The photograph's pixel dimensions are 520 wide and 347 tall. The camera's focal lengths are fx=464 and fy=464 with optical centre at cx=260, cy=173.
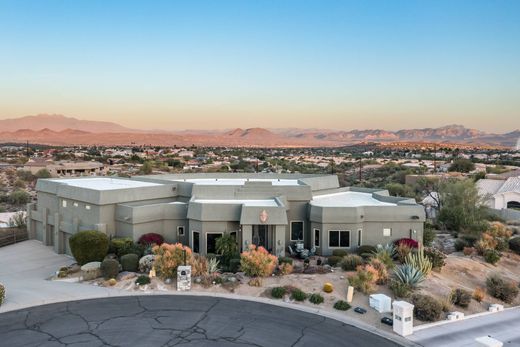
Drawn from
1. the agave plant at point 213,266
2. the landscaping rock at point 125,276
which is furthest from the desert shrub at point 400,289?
the landscaping rock at point 125,276

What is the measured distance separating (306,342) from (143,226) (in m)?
15.0

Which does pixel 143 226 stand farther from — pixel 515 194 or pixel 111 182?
pixel 515 194

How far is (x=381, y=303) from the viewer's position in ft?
64.0

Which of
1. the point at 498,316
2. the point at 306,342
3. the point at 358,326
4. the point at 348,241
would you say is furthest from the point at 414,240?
the point at 306,342

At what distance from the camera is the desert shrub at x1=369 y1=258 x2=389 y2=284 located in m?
22.3

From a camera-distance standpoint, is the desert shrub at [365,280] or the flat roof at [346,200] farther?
the flat roof at [346,200]

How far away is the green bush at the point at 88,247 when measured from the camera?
25344 millimetres

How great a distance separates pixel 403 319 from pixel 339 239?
1070 cm

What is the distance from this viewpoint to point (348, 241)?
28.0m

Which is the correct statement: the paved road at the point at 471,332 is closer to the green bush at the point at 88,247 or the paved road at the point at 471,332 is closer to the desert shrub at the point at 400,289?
the desert shrub at the point at 400,289

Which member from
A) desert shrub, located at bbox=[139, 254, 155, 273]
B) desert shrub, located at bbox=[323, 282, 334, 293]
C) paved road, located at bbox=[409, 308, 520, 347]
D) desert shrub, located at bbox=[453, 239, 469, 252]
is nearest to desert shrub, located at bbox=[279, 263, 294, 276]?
desert shrub, located at bbox=[323, 282, 334, 293]

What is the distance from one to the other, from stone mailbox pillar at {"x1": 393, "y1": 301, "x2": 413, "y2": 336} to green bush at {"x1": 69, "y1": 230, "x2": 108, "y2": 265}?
1601 cm

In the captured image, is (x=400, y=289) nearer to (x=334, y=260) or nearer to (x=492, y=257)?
(x=334, y=260)

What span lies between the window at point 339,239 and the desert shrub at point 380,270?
4.52 meters
